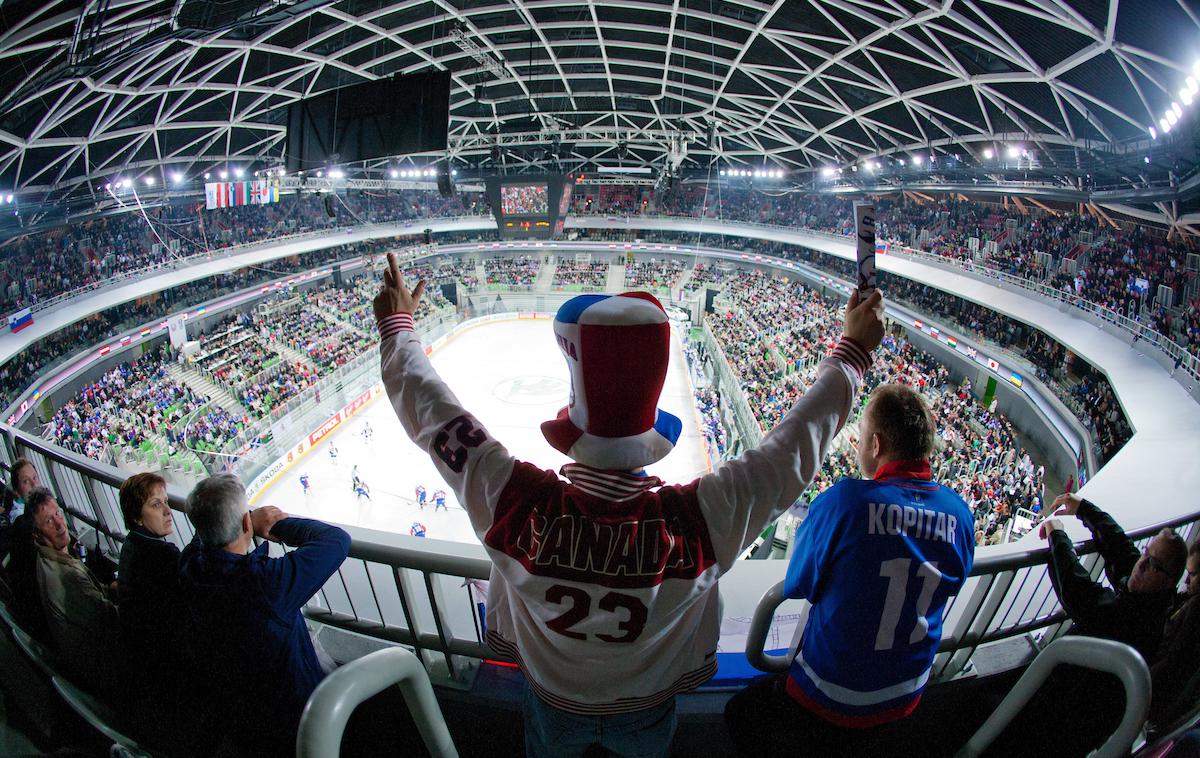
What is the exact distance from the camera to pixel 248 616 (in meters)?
1.72

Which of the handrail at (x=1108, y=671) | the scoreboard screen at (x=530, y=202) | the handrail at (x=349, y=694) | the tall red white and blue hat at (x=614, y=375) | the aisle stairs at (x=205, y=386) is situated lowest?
the aisle stairs at (x=205, y=386)

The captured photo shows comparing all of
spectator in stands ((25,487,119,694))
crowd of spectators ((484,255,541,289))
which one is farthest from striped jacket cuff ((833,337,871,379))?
crowd of spectators ((484,255,541,289))

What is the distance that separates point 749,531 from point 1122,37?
16.0 meters

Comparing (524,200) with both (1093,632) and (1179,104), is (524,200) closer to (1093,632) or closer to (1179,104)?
(1179,104)

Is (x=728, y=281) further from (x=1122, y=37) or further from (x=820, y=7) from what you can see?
(x=1122, y=37)

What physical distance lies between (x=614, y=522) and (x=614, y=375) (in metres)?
0.36

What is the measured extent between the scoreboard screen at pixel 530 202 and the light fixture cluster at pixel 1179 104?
26757 millimetres

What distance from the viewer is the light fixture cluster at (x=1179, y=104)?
10039 millimetres

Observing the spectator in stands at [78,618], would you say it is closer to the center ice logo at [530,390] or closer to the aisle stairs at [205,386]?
the center ice logo at [530,390]

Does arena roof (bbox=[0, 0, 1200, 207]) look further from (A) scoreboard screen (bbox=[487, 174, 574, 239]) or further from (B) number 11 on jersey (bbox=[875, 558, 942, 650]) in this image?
(B) number 11 on jersey (bbox=[875, 558, 942, 650])

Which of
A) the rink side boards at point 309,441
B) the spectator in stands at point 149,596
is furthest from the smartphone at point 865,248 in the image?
the rink side boards at point 309,441

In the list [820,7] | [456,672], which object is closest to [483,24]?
[820,7]

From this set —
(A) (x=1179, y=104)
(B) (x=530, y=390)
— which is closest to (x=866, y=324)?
(A) (x=1179, y=104)

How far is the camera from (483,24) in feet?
60.2
